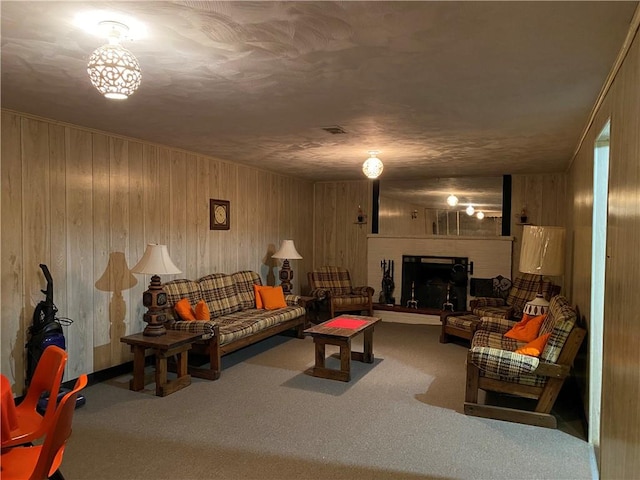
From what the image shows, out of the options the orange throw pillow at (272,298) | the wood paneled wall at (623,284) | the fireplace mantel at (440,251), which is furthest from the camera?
the fireplace mantel at (440,251)

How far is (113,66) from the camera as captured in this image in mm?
1907

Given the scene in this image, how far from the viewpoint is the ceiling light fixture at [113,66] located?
1906mm

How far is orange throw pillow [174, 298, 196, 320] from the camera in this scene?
14.8 ft

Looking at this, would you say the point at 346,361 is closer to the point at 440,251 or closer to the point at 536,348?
the point at 536,348

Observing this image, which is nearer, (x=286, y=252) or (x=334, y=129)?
(x=334, y=129)

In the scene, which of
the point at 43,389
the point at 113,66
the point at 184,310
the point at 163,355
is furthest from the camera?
the point at 184,310

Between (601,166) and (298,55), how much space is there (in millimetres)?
2270

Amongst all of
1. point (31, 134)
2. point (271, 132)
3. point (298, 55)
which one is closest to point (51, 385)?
point (298, 55)

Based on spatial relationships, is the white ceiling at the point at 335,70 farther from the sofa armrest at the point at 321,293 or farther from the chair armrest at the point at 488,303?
the sofa armrest at the point at 321,293

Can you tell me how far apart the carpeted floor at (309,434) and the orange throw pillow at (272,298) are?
1.39 m

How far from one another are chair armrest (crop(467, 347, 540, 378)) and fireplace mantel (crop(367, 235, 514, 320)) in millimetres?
3705

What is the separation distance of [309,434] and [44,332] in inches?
85.6

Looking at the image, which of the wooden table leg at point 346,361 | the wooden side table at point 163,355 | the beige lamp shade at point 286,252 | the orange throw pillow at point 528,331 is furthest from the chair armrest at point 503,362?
the beige lamp shade at point 286,252

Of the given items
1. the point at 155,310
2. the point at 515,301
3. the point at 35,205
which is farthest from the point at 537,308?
the point at 35,205
